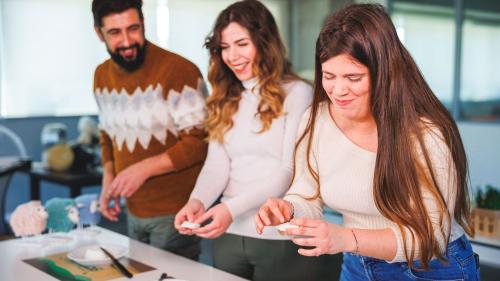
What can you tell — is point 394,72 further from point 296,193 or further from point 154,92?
point 154,92

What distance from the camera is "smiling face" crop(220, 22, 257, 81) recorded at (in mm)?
1697

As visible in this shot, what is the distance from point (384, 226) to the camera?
1339 millimetres

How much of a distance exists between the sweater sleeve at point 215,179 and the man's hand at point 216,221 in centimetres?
14

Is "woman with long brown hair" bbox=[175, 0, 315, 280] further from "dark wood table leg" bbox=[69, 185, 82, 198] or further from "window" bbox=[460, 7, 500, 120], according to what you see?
"window" bbox=[460, 7, 500, 120]

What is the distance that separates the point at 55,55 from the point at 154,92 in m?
2.71

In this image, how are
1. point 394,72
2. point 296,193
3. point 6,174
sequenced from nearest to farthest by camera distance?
point 394,72 → point 296,193 → point 6,174

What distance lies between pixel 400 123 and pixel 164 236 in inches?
38.7

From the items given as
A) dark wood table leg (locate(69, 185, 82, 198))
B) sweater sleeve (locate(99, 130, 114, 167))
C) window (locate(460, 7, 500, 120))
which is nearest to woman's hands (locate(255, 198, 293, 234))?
sweater sleeve (locate(99, 130, 114, 167))

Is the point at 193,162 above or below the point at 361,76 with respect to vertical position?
below

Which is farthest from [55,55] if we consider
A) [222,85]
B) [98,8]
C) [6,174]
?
[222,85]

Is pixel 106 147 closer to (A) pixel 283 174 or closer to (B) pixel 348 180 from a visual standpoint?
(A) pixel 283 174

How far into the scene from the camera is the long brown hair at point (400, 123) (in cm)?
121

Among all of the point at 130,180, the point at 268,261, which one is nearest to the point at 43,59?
the point at 130,180

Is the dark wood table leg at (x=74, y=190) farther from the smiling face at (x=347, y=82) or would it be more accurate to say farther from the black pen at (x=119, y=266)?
the smiling face at (x=347, y=82)
